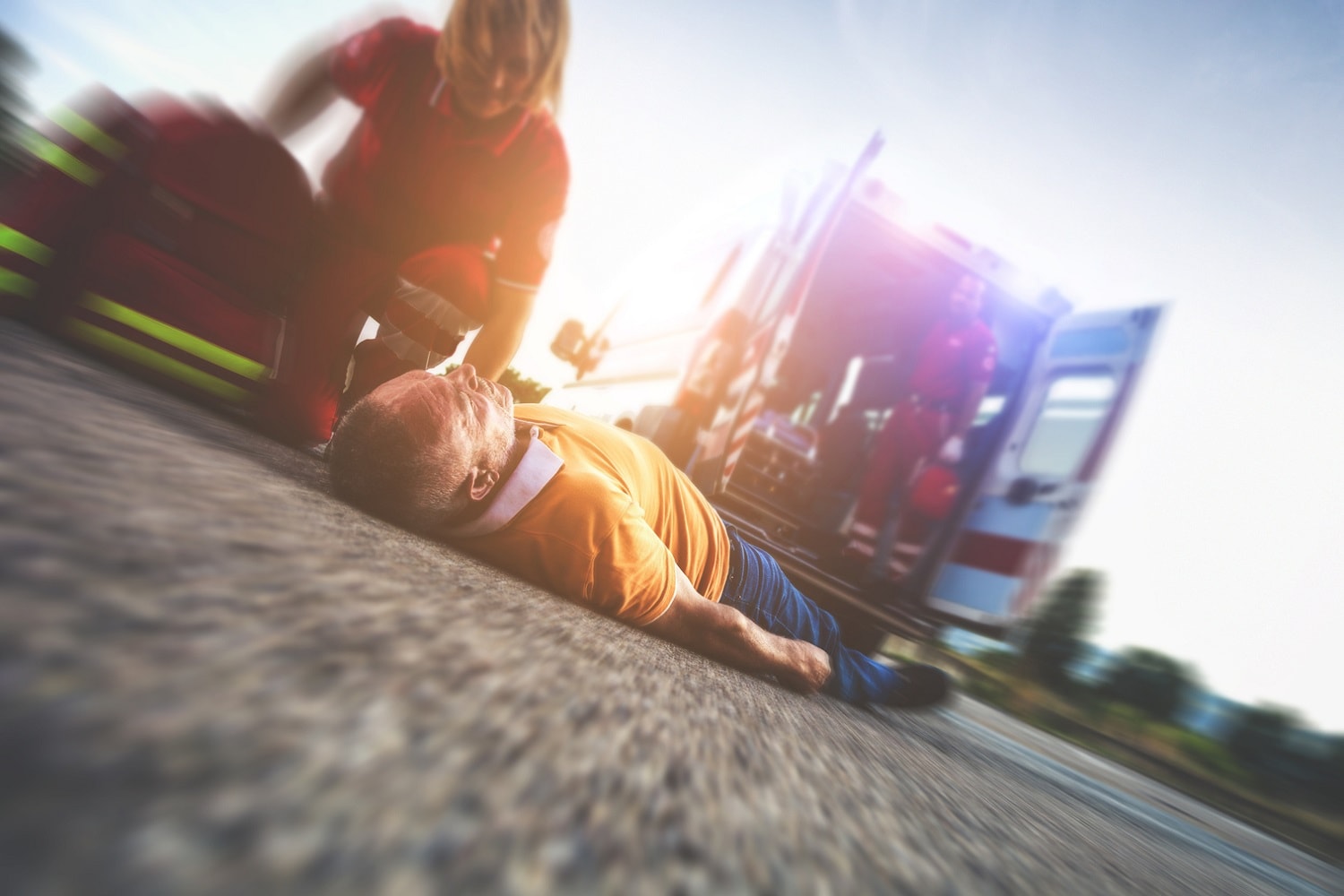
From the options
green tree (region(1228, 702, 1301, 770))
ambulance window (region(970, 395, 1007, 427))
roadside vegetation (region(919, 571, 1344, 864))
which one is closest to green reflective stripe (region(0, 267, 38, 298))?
roadside vegetation (region(919, 571, 1344, 864))

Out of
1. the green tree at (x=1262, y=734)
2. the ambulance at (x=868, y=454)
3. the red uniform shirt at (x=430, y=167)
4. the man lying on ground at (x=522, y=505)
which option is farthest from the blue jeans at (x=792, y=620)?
the green tree at (x=1262, y=734)

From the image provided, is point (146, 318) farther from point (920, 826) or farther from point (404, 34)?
point (920, 826)

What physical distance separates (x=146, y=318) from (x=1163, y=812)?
4.28 meters

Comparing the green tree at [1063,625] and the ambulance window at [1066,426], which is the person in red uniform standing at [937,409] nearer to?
the ambulance window at [1066,426]

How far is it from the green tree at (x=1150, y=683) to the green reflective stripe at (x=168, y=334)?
31.8 meters

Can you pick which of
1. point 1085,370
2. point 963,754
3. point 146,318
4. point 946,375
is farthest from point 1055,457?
point 146,318

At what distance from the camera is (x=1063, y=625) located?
25.4 m

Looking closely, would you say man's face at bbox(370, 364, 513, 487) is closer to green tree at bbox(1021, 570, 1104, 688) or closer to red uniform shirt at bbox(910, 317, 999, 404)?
red uniform shirt at bbox(910, 317, 999, 404)

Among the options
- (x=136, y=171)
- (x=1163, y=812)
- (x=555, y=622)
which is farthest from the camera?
(x=1163, y=812)

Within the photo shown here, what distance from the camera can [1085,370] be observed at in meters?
3.51

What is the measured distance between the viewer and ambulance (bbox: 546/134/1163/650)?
3.27m

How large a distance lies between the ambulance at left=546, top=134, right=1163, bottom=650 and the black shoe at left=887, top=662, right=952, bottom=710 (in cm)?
47

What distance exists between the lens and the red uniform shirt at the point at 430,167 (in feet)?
6.22

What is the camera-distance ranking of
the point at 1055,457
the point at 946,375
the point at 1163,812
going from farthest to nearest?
the point at 946,375 → the point at 1055,457 → the point at 1163,812
